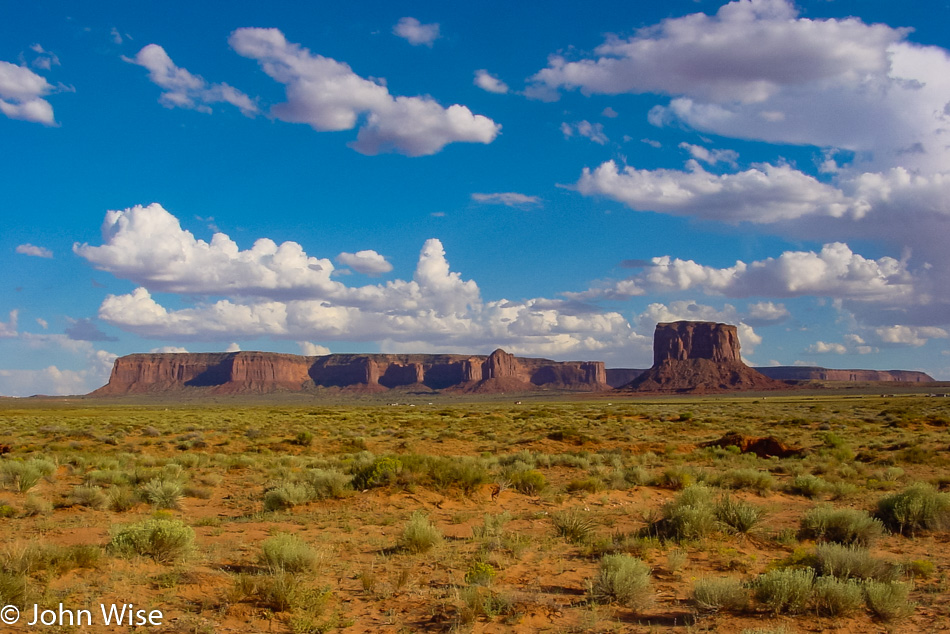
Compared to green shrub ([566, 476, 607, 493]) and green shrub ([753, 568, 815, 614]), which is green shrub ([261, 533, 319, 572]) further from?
green shrub ([566, 476, 607, 493])

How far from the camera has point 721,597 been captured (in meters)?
6.33

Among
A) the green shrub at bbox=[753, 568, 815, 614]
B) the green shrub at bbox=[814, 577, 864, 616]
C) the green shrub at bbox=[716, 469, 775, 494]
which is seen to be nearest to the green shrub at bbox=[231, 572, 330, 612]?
the green shrub at bbox=[753, 568, 815, 614]

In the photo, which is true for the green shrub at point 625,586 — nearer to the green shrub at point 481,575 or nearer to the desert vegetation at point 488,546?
the desert vegetation at point 488,546

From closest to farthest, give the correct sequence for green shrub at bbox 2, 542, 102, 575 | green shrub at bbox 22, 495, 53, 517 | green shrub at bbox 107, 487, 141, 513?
1. green shrub at bbox 2, 542, 102, 575
2. green shrub at bbox 22, 495, 53, 517
3. green shrub at bbox 107, 487, 141, 513

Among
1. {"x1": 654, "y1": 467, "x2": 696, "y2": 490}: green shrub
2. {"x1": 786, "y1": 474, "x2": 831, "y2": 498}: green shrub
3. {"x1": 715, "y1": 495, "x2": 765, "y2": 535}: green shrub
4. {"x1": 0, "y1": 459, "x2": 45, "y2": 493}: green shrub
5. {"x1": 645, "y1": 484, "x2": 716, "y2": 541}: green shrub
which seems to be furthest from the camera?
{"x1": 654, "y1": 467, "x2": 696, "y2": 490}: green shrub

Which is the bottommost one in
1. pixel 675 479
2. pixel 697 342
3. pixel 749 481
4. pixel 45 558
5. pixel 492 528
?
pixel 675 479

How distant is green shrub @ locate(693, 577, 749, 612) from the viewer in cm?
629

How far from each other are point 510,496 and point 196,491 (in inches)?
Answer: 282

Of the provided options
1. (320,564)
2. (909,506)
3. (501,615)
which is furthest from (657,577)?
(909,506)

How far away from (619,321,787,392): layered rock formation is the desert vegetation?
148069 millimetres

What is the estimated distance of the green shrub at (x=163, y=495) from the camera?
41.1 feet

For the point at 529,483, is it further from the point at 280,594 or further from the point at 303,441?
the point at 303,441

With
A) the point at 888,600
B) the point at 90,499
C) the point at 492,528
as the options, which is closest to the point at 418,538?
→ the point at 492,528

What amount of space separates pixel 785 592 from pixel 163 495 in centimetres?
1138
